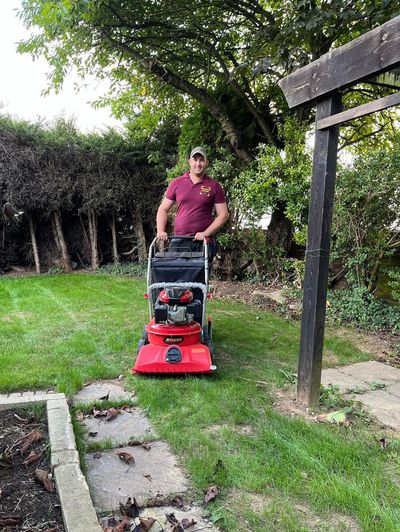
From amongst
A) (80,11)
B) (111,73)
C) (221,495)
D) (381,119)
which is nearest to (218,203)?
(221,495)

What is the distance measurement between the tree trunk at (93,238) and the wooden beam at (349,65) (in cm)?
784

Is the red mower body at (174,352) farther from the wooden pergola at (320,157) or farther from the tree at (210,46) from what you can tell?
the tree at (210,46)

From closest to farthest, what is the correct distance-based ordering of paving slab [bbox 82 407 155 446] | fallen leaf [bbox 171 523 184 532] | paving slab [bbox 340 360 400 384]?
fallen leaf [bbox 171 523 184 532] → paving slab [bbox 82 407 155 446] → paving slab [bbox 340 360 400 384]

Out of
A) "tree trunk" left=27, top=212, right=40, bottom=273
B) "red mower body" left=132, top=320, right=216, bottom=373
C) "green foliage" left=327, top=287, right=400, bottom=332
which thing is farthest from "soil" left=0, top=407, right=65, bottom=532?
"tree trunk" left=27, top=212, right=40, bottom=273

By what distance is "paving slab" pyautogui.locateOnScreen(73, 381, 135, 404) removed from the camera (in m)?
3.32

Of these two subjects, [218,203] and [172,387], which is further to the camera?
[218,203]

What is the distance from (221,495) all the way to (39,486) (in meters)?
0.90

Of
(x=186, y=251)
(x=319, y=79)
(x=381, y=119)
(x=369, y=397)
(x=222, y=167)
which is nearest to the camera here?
(x=319, y=79)

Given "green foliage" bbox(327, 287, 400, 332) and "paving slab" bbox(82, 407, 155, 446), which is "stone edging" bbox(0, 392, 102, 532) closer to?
"paving slab" bbox(82, 407, 155, 446)

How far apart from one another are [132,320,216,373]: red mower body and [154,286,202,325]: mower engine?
0.06m

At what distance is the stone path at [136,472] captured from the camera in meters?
2.06

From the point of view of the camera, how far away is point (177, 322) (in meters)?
3.60

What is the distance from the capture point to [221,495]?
216 cm

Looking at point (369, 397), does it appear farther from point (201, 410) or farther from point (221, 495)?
point (221, 495)
